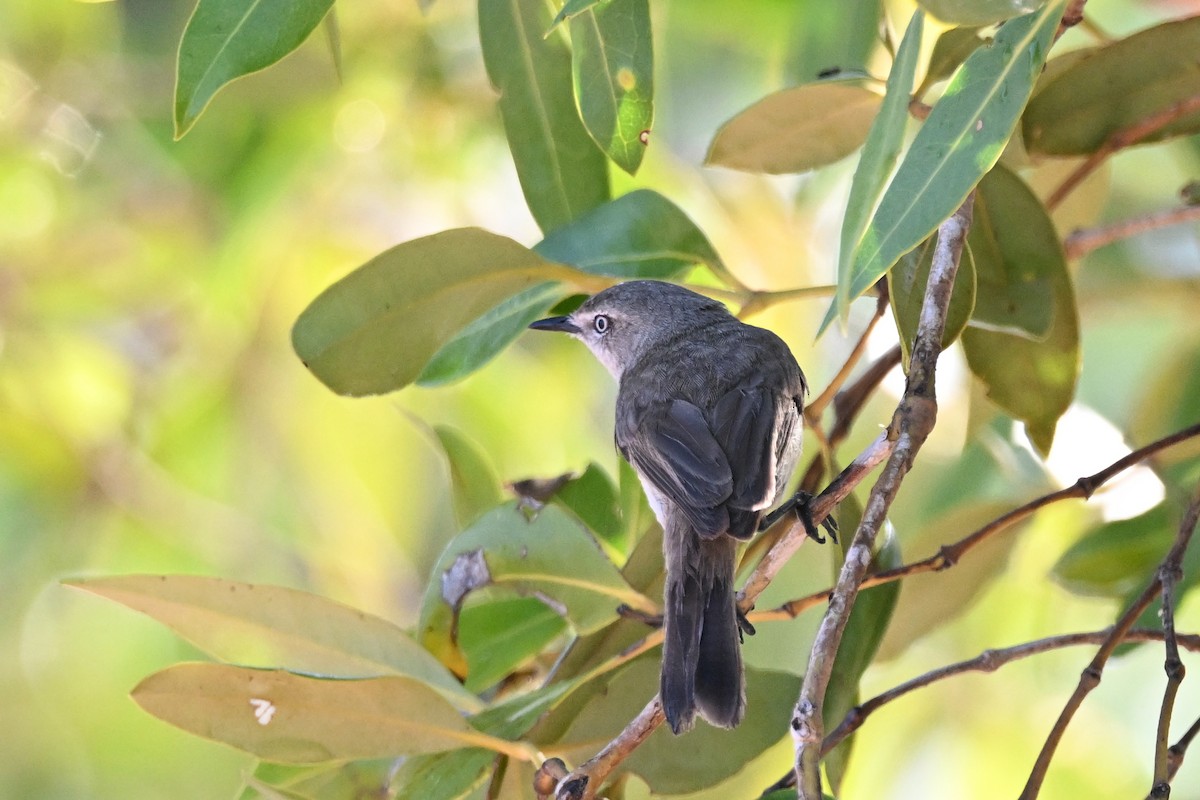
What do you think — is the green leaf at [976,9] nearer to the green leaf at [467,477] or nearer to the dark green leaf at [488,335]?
the dark green leaf at [488,335]

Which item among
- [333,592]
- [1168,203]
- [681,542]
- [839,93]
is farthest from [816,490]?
[333,592]

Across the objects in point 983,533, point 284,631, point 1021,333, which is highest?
point 1021,333

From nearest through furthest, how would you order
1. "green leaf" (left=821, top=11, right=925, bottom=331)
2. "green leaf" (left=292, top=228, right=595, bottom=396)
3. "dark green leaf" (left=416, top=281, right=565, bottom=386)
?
"green leaf" (left=821, top=11, right=925, bottom=331), "green leaf" (left=292, top=228, right=595, bottom=396), "dark green leaf" (left=416, top=281, right=565, bottom=386)

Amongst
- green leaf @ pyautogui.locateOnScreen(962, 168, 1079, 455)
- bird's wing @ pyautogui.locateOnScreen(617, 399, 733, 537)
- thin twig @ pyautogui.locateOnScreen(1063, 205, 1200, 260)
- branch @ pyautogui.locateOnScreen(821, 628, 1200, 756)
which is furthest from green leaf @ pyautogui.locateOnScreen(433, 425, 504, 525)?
thin twig @ pyautogui.locateOnScreen(1063, 205, 1200, 260)

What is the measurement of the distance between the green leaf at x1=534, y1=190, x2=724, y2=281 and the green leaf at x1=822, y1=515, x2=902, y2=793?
61 cm

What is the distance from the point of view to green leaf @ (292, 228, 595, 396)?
2.35 metres

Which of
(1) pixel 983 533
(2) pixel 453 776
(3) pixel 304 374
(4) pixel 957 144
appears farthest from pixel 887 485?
(3) pixel 304 374

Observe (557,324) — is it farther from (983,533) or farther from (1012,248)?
(983,533)

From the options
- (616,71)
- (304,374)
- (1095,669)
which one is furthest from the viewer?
(304,374)

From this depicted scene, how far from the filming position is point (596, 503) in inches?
111

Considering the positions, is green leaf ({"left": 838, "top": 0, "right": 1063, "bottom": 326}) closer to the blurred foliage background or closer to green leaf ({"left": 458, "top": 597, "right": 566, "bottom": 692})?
green leaf ({"left": 458, "top": 597, "right": 566, "bottom": 692})

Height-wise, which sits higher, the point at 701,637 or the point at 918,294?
the point at 918,294

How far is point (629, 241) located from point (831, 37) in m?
1.36

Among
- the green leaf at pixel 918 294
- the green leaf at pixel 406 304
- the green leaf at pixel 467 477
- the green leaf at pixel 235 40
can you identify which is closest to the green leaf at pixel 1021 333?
the green leaf at pixel 918 294
